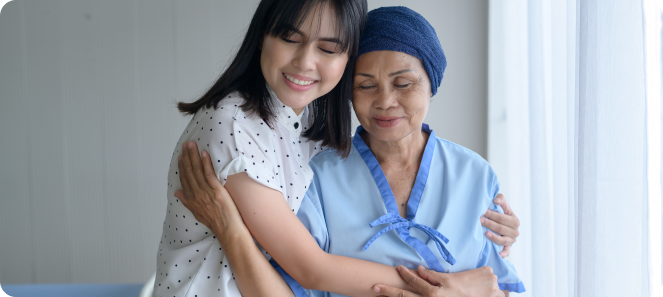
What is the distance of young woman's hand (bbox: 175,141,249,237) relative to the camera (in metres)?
1.08

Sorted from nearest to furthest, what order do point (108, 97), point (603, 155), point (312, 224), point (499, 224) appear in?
1. point (603, 155)
2. point (312, 224)
3. point (499, 224)
4. point (108, 97)

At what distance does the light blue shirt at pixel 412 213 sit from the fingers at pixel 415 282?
0.23ft

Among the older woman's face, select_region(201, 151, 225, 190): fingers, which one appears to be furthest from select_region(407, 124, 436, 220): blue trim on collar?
select_region(201, 151, 225, 190): fingers

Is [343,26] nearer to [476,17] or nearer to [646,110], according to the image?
[646,110]

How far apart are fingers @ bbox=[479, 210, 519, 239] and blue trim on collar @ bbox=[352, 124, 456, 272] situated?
20 cm

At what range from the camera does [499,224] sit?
1359 millimetres

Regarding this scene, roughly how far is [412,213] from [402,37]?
53 centimetres

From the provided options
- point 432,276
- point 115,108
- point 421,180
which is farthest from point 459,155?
point 115,108

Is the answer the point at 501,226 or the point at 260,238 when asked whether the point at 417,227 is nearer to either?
the point at 501,226

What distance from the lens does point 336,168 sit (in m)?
1.39

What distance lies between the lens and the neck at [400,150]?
1423 mm

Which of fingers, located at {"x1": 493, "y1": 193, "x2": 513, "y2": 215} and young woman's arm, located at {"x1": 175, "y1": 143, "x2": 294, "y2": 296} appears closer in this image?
young woman's arm, located at {"x1": 175, "y1": 143, "x2": 294, "y2": 296}

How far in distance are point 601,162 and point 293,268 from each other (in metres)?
0.81

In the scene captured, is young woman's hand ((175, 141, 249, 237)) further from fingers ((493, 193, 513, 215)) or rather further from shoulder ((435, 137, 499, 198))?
fingers ((493, 193, 513, 215))
